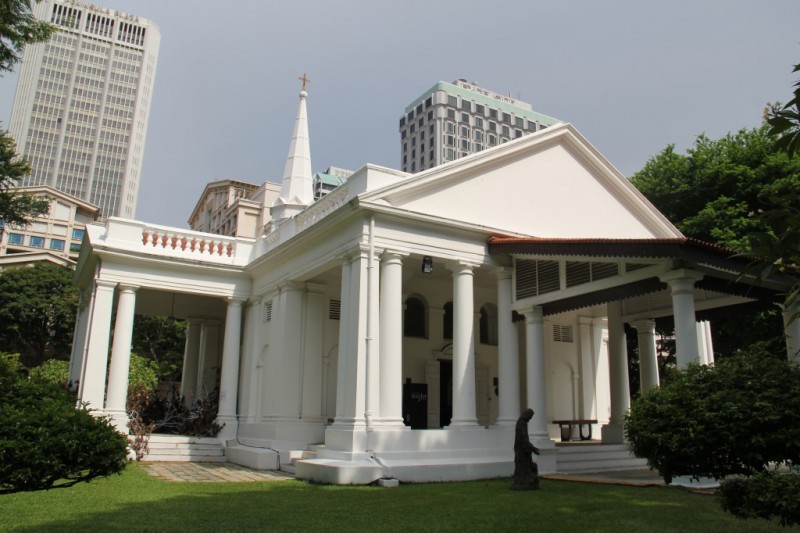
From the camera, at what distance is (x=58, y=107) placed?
11312 centimetres

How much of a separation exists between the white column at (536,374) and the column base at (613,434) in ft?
11.2

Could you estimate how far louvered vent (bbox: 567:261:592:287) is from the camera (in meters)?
14.2

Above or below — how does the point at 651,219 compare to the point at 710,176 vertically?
below

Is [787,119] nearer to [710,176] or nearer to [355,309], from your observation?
[355,309]

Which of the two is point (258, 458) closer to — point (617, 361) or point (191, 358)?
point (617, 361)

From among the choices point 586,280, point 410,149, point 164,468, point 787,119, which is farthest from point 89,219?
point 787,119

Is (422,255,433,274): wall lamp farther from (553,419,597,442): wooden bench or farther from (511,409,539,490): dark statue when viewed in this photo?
(553,419,597,442): wooden bench

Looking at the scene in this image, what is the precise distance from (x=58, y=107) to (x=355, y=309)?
118772 millimetres

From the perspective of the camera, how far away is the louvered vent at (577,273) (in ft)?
46.6

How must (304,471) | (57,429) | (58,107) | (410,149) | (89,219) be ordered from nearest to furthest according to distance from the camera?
(57,429), (304,471), (89,219), (58,107), (410,149)

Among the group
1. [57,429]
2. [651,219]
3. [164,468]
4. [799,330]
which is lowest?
[164,468]

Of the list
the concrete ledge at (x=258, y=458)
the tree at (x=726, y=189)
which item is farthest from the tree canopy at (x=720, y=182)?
the concrete ledge at (x=258, y=458)

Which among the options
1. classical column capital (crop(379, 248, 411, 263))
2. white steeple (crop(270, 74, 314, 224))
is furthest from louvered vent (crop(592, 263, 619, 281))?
white steeple (crop(270, 74, 314, 224))

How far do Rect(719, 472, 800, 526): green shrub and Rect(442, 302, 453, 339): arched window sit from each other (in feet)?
45.5
